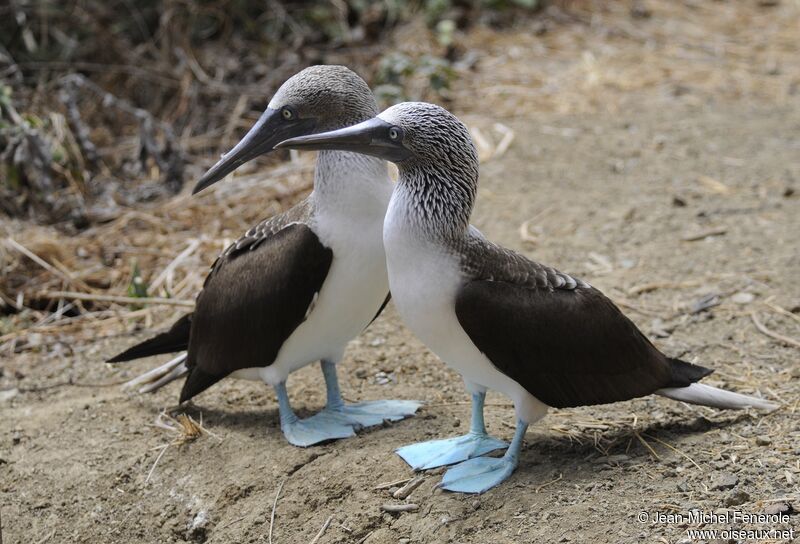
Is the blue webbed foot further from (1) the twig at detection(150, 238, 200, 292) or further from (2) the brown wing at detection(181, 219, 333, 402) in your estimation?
(1) the twig at detection(150, 238, 200, 292)

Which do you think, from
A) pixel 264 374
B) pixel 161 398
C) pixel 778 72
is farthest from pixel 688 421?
pixel 778 72

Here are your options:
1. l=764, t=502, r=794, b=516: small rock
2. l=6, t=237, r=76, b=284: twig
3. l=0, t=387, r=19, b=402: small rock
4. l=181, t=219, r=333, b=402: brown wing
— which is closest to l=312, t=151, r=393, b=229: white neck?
l=181, t=219, r=333, b=402: brown wing

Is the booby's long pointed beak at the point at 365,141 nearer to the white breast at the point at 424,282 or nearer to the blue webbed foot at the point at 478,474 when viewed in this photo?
the white breast at the point at 424,282

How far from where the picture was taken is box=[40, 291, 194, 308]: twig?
18.4 ft

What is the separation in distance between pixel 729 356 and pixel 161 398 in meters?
2.75

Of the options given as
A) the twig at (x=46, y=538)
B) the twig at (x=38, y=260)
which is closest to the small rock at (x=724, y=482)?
the twig at (x=46, y=538)

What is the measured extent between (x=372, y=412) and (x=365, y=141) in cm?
139

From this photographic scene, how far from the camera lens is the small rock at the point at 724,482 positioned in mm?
3344

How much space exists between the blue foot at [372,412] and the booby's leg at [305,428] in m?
0.06

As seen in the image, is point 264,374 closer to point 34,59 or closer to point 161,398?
point 161,398

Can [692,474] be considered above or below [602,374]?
below

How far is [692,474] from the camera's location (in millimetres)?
3461

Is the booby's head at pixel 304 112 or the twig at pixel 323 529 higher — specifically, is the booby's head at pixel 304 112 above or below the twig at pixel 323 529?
above

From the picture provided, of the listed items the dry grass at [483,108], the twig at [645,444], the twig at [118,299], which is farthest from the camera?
the dry grass at [483,108]
